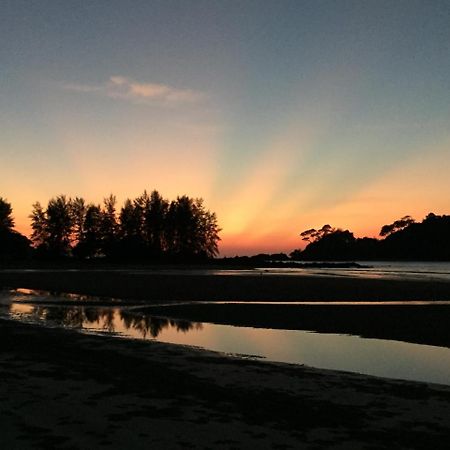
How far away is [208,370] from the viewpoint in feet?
39.1

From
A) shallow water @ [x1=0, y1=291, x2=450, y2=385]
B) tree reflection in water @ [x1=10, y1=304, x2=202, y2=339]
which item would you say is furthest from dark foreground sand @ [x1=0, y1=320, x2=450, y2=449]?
tree reflection in water @ [x1=10, y1=304, x2=202, y2=339]

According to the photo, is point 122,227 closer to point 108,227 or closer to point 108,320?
point 108,227

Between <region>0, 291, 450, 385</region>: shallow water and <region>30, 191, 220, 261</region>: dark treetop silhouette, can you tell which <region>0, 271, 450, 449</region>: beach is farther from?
<region>30, 191, 220, 261</region>: dark treetop silhouette

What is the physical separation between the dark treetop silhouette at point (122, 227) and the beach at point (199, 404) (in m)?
120

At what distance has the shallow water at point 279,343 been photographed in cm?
1340

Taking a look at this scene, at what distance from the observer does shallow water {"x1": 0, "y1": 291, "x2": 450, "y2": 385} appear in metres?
13.4

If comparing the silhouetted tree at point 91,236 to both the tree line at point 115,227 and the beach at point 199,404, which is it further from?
the beach at point 199,404

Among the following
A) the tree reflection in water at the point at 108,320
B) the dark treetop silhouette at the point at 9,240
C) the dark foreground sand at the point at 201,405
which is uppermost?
the dark treetop silhouette at the point at 9,240

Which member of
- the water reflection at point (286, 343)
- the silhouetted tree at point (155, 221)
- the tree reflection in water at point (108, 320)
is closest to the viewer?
the water reflection at point (286, 343)

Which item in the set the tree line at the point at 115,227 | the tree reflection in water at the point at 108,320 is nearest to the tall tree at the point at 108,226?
the tree line at the point at 115,227

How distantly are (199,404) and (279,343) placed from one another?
27.8 feet

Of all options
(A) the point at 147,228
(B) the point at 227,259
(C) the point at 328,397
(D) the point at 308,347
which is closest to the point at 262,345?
(D) the point at 308,347

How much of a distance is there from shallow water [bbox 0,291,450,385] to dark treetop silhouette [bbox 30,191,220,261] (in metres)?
110

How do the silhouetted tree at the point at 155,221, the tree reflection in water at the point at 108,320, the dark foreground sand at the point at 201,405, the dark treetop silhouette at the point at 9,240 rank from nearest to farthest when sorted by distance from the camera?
the dark foreground sand at the point at 201,405 → the tree reflection in water at the point at 108,320 → the dark treetop silhouette at the point at 9,240 → the silhouetted tree at the point at 155,221
